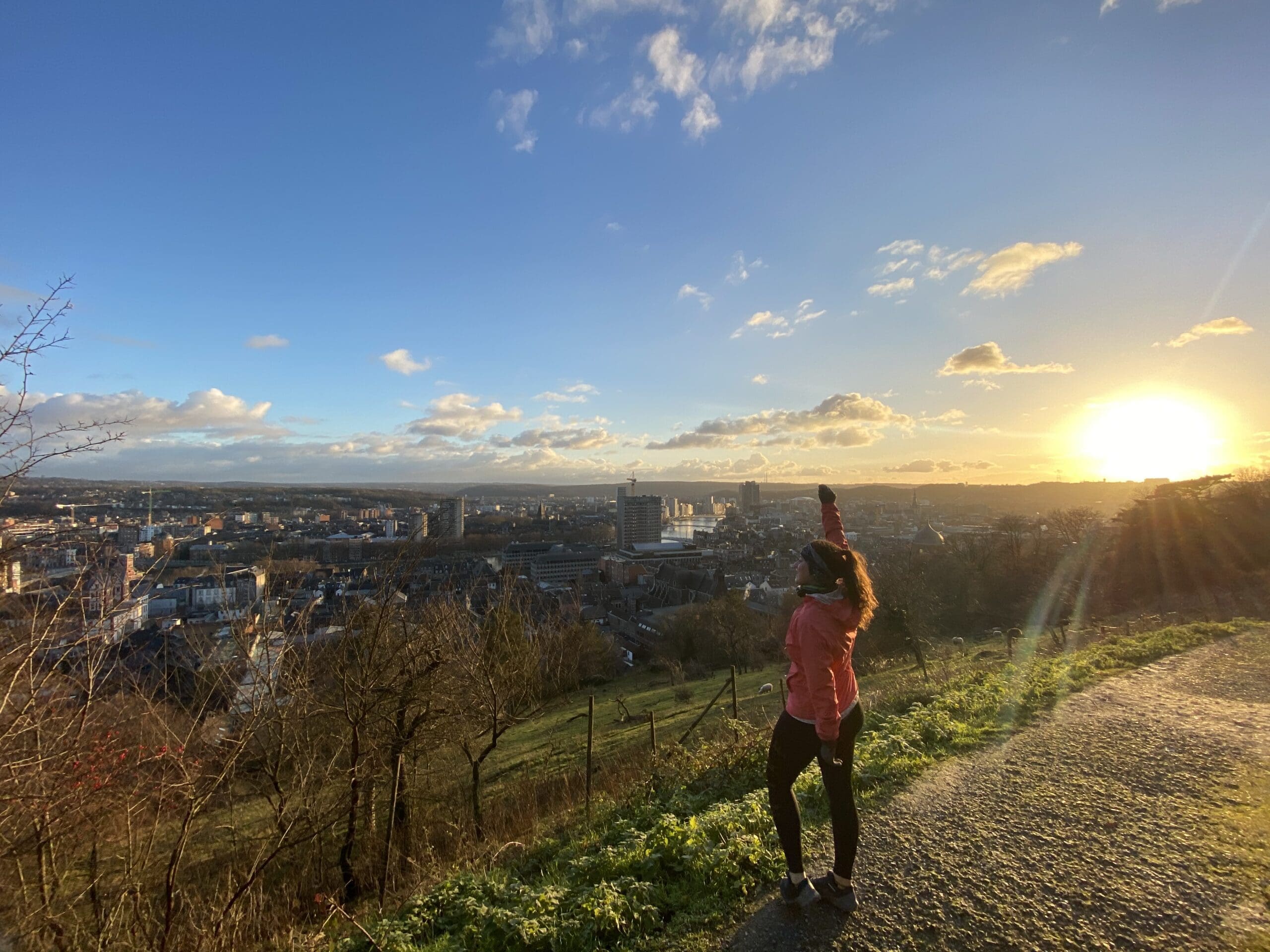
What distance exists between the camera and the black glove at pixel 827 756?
2.85 metres

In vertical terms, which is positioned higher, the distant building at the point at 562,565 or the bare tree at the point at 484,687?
the bare tree at the point at 484,687

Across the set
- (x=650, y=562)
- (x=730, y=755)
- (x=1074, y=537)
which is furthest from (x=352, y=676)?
(x=650, y=562)

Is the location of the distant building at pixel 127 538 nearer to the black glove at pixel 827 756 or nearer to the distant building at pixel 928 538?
the black glove at pixel 827 756

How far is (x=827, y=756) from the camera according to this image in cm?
285

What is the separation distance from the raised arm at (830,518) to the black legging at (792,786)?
→ 1.00 meters

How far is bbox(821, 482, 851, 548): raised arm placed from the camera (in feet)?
11.2

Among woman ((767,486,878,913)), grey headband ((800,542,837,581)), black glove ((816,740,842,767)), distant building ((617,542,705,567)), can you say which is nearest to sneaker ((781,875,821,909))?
woman ((767,486,878,913))

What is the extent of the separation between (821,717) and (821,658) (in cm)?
28

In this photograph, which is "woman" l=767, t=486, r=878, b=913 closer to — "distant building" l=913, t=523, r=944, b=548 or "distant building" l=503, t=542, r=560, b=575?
"distant building" l=913, t=523, r=944, b=548

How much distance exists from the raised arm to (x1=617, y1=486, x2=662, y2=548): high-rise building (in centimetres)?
9229

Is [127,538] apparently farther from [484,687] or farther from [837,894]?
[837,894]

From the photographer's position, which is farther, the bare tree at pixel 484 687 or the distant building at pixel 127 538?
the bare tree at pixel 484 687

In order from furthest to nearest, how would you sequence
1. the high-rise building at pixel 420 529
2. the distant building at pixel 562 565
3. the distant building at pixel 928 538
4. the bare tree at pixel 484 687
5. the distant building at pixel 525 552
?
the distant building at pixel 562 565 < the distant building at pixel 525 552 < the distant building at pixel 928 538 < the bare tree at pixel 484 687 < the high-rise building at pixel 420 529

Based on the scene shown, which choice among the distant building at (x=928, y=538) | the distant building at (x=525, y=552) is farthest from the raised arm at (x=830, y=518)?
the distant building at (x=525, y=552)
